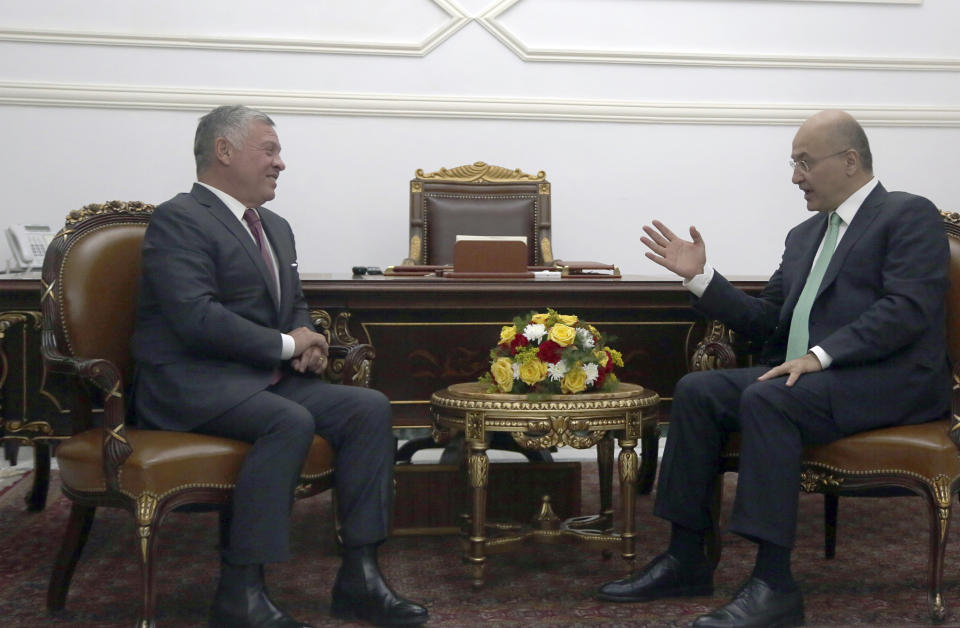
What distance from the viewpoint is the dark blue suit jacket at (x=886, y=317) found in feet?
8.54

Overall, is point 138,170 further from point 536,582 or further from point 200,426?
point 536,582

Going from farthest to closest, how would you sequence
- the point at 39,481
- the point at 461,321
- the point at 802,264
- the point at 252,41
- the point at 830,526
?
the point at 252,41, the point at 39,481, the point at 461,321, the point at 830,526, the point at 802,264

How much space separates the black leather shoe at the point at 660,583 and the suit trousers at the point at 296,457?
661mm

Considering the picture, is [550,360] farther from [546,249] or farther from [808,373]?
[546,249]

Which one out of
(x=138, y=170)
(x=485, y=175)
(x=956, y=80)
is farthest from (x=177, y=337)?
(x=956, y=80)

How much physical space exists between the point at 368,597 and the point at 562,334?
889mm

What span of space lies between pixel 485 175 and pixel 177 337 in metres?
2.50

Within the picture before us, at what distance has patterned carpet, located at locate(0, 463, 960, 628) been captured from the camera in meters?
2.58

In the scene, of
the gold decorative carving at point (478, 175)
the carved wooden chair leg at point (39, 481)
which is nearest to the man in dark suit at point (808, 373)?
the gold decorative carving at point (478, 175)

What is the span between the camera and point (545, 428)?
270 cm

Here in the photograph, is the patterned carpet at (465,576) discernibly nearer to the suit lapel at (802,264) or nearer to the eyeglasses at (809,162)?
the suit lapel at (802,264)

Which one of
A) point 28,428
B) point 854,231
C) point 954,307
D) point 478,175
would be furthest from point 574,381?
point 478,175

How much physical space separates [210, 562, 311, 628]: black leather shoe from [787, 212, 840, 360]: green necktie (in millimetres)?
1562

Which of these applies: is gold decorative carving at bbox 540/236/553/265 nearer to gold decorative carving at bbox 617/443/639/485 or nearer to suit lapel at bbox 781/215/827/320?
suit lapel at bbox 781/215/827/320
